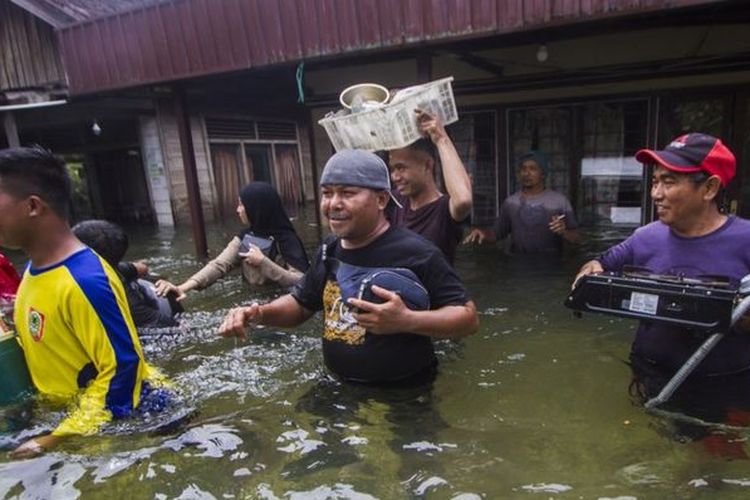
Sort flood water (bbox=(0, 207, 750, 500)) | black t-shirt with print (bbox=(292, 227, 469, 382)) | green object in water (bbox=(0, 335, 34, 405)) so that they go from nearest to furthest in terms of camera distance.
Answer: flood water (bbox=(0, 207, 750, 500)) → green object in water (bbox=(0, 335, 34, 405)) → black t-shirt with print (bbox=(292, 227, 469, 382))

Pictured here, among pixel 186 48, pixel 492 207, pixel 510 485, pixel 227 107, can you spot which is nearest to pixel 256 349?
pixel 510 485

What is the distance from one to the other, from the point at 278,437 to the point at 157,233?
11286 millimetres

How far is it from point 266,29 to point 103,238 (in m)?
3.84

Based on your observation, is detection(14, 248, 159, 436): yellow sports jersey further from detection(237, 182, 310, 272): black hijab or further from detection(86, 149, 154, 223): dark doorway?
detection(86, 149, 154, 223): dark doorway

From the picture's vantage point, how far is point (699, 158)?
229 centimetres

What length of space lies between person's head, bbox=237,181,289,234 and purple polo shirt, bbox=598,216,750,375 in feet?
9.97

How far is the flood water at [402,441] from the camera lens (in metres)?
2.14

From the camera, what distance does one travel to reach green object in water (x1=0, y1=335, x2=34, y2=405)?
224cm

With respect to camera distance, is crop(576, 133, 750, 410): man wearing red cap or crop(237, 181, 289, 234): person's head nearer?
crop(576, 133, 750, 410): man wearing red cap

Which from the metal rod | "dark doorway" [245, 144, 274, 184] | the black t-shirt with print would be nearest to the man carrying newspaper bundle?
the black t-shirt with print

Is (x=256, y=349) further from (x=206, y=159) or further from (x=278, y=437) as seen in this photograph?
(x=206, y=159)

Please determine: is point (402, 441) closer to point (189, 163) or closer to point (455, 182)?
point (455, 182)

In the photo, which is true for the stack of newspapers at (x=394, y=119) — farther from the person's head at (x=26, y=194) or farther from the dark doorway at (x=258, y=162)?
the dark doorway at (x=258, y=162)

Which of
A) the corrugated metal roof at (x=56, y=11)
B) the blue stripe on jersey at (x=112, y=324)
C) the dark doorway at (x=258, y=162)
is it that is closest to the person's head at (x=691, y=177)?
the blue stripe on jersey at (x=112, y=324)
